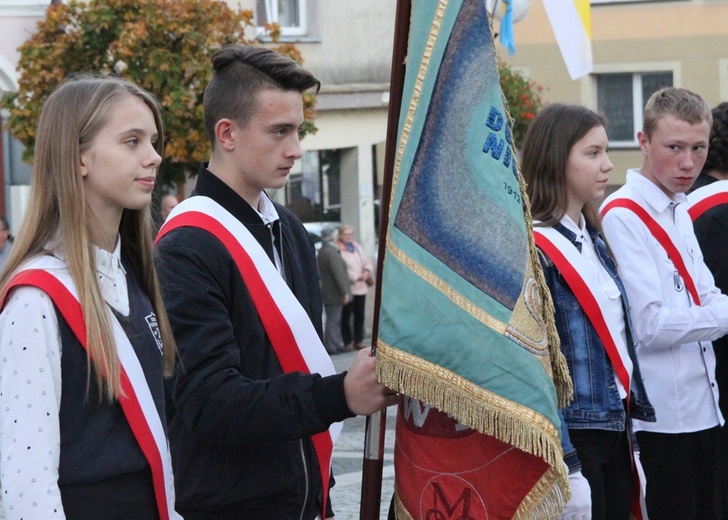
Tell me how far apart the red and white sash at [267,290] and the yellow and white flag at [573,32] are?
7.44 metres

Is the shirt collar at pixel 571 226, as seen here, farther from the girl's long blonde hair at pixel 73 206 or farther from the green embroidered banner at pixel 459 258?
the girl's long blonde hair at pixel 73 206

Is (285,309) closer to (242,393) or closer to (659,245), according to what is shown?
(242,393)

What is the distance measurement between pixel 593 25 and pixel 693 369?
63.5ft

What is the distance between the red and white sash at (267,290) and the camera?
127 inches

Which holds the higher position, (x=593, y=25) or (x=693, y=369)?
(x=593, y=25)

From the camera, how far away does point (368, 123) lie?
67.6 feet

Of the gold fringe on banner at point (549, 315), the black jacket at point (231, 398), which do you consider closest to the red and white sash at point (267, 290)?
the black jacket at point (231, 398)

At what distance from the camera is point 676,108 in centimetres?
495

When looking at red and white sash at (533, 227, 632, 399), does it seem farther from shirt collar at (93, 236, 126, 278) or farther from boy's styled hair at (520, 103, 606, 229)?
shirt collar at (93, 236, 126, 278)

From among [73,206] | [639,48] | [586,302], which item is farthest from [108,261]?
[639,48]

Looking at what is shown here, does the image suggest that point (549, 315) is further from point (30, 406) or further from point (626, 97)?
point (626, 97)

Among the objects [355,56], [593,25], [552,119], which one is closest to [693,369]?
[552,119]

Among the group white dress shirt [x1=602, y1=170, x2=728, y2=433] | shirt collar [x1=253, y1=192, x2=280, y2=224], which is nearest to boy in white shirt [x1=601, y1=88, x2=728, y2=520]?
white dress shirt [x1=602, y1=170, x2=728, y2=433]

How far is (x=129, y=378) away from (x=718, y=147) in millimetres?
3529
